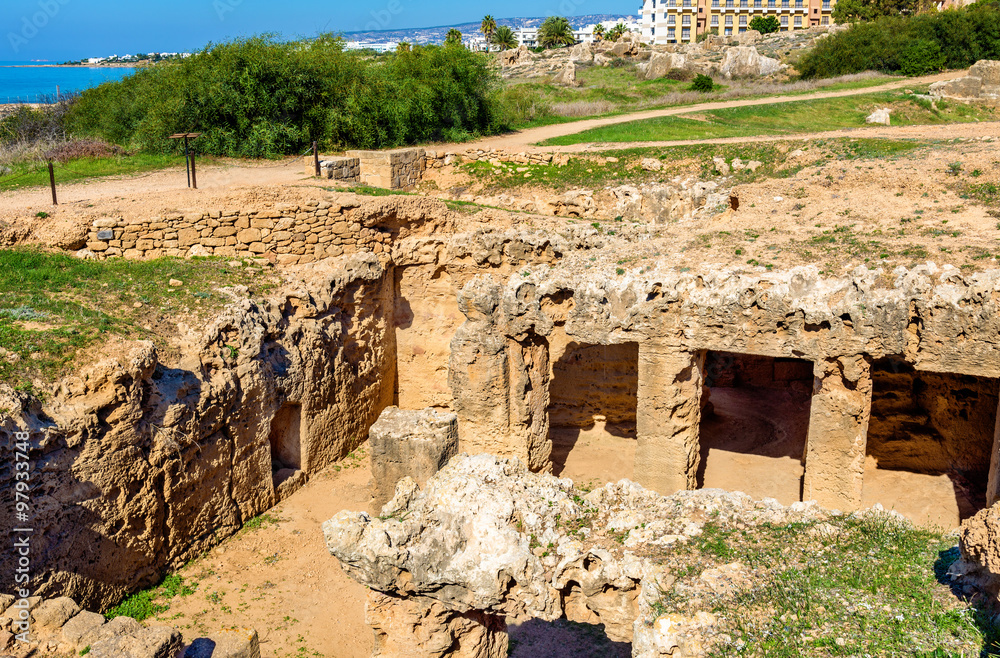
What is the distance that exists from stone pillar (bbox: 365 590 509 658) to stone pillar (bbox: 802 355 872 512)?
6497 mm

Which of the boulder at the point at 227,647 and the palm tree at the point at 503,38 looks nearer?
the boulder at the point at 227,647

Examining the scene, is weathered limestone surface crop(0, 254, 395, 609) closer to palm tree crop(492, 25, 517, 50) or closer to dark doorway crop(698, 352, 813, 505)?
dark doorway crop(698, 352, 813, 505)

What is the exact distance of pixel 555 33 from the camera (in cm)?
6412

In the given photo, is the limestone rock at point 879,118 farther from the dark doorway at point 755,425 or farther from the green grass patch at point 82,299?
the green grass patch at point 82,299

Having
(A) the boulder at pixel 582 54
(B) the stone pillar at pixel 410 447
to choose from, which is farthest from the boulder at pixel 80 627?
(A) the boulder at pixel 582 54

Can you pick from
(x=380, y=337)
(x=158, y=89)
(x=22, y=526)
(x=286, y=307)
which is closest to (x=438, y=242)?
(x=380, y=337)

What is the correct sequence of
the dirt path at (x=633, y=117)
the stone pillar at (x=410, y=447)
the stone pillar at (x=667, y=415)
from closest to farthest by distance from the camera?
the stone pillar at (x=410, y=447)
the stone pillar at (x=667, y=415)
the dirt path at (x=633, y=117)

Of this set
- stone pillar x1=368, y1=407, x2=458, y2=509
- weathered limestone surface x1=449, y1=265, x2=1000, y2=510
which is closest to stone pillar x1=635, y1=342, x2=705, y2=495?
weathered limestone surface x1=449, y1=265, x2=1000, y2=510

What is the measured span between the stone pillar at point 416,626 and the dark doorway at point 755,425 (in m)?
7.74

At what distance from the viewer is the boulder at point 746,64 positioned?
151ft

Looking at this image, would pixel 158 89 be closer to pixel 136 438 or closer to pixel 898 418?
pixel 136 438

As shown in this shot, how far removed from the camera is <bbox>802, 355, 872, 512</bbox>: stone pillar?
1333 cm

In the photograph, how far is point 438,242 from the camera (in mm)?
18703

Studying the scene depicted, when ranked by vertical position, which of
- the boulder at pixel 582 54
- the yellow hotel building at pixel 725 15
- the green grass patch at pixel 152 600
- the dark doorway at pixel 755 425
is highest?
the yellow hotel building at pixel 725 15
